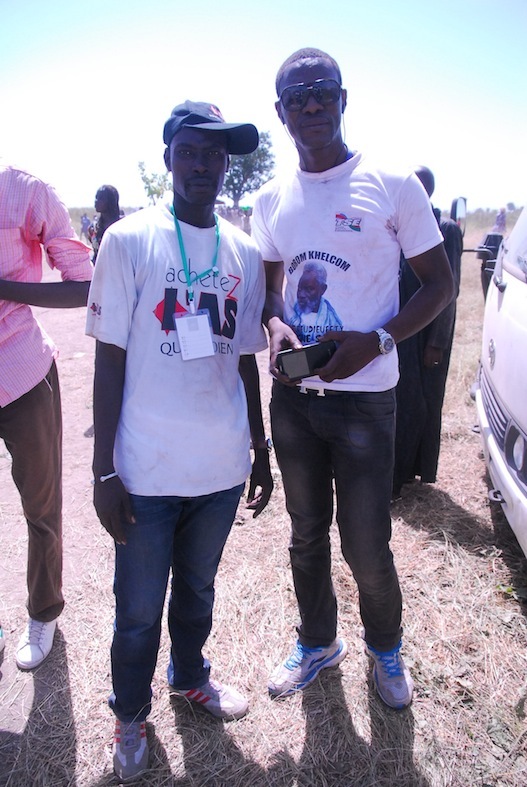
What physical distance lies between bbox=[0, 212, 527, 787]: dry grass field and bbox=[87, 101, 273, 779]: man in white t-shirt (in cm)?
25

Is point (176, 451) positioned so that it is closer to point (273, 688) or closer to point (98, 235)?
point (273, 688)

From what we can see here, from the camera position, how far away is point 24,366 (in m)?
2.05

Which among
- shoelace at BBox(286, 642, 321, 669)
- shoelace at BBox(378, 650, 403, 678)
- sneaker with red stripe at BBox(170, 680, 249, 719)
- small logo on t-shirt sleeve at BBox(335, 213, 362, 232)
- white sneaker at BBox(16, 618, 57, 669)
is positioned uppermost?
small logo on t-shirt sleeve at BBox(335, 213, 362, 232)

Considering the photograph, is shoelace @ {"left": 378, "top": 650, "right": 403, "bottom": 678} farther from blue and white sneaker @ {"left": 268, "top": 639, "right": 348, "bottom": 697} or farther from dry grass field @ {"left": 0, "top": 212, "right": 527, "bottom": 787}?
blue and white sneaker @ {"left": 268, "top": 639, "right": 348, "bottom": 697}

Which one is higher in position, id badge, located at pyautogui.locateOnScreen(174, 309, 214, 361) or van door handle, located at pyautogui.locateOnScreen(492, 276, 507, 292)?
id badge, located at pyautogui.locateOnScreen(174, 309, 214, 361)

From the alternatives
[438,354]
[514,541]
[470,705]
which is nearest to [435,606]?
[470,705]

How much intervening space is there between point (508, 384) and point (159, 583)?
1.78 metres

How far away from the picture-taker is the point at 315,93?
1726 mm

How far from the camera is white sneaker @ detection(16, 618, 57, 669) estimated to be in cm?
229

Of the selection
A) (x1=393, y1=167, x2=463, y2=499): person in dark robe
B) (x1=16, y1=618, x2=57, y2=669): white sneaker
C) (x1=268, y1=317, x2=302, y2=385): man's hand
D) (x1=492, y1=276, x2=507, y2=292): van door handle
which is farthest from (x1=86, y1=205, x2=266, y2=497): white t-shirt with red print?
(x1=492, y1=276, x2=507, y2=292): van door handle

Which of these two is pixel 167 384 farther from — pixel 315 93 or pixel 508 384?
pixel 508 384

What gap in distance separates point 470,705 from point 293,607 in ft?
2.78

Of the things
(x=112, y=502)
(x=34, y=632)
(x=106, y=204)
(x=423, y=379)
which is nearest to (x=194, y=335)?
(x=112, y=502)

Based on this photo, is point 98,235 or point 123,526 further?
point 98,235
